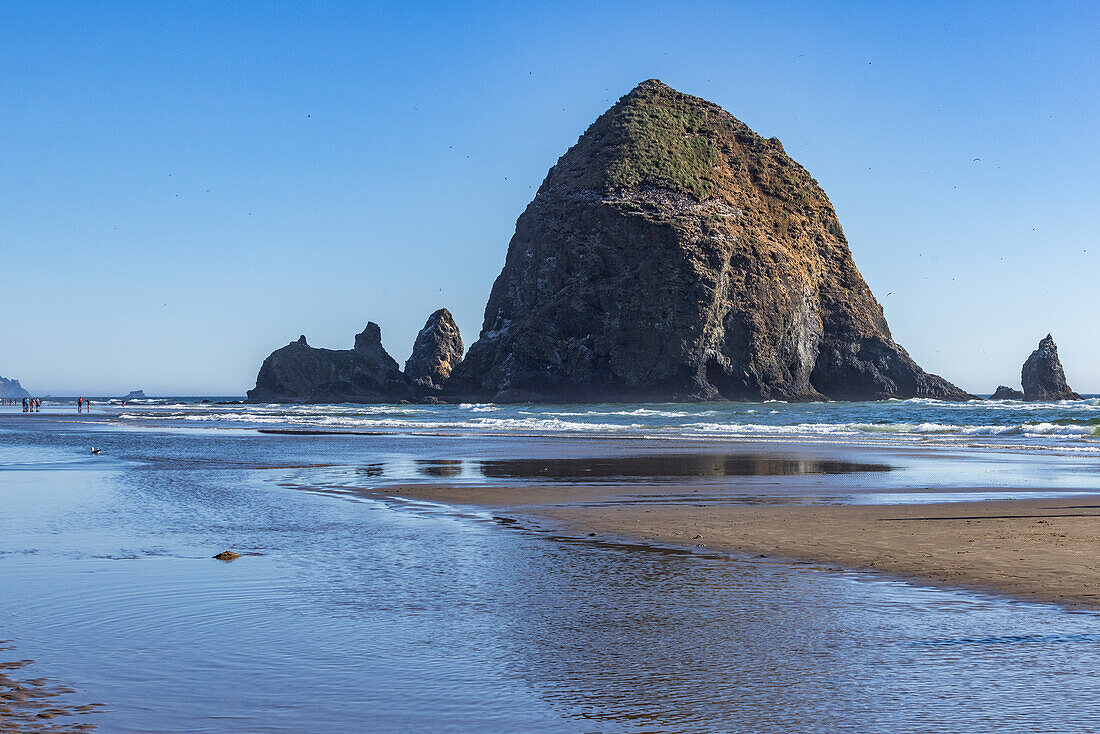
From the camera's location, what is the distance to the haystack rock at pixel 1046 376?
113 m

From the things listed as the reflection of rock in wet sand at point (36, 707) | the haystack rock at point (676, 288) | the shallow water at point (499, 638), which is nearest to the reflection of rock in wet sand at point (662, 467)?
the shallow water at point (499, 638)

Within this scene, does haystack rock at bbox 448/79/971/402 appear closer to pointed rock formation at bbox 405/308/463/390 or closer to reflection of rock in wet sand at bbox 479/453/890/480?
pointed rock formation at bbox 405/308/463/390

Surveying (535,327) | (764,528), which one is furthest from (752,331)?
(764,528)

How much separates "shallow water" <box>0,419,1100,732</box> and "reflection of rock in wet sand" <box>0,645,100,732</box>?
0.12 metres

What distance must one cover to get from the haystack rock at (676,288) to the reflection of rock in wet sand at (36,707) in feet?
279

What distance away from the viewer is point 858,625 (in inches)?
226

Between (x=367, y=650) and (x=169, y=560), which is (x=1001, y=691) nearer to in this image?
(x=367, y=650)

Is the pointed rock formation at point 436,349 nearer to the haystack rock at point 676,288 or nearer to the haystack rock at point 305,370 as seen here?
the haystack rock at point 305,370

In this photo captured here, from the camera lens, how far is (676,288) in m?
90.6

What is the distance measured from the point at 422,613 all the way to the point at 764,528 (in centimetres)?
547

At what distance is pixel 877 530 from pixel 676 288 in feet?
267

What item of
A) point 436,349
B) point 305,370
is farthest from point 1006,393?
point 305,370

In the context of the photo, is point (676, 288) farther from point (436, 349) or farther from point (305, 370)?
point (305, 370)

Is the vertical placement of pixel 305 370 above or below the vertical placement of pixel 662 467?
above
